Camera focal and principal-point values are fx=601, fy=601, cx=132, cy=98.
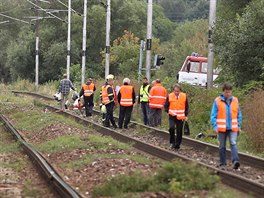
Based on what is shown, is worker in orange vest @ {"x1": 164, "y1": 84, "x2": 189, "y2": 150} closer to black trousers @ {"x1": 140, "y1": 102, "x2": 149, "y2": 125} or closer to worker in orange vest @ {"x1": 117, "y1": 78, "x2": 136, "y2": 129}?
worker in orange vest @ {"x1": 117, "y1": 78, "x2": 136, "y2": 129}

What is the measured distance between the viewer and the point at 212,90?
82.2 feet

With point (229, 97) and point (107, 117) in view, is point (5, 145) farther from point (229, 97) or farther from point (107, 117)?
point (229, 97)

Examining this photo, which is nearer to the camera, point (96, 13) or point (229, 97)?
point (229, 97)

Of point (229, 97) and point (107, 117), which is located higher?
point (229, 97)

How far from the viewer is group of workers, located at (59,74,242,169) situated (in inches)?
503

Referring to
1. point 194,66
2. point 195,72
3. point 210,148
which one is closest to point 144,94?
point 210,148

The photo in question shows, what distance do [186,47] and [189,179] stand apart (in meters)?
59.5

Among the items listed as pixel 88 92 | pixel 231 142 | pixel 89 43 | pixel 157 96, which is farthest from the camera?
pixel 89 43

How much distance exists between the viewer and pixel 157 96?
72.4 ft

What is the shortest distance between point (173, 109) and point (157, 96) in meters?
5.66

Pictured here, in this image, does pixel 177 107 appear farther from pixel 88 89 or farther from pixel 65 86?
pixel 65 86

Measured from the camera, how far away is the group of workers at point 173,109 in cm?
1277

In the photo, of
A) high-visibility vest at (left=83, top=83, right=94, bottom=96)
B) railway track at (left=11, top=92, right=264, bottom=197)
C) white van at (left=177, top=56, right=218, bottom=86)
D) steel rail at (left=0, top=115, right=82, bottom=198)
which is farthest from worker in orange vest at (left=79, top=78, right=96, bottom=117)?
white van at (left=177, top=56, right=218, bottom=86)

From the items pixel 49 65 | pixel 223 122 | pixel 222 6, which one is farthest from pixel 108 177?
pixel 49 65
